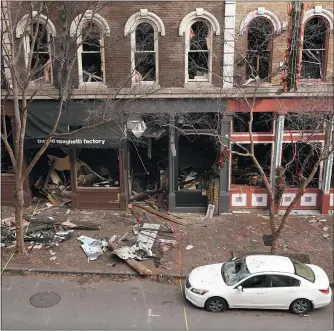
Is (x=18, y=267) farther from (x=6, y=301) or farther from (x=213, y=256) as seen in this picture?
(x=213, y=256)

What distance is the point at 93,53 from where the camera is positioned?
1744 cm

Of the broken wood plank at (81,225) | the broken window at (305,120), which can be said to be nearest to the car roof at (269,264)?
the broken window at (305,120)

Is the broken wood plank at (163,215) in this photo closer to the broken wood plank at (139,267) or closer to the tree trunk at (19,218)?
the broken wood plank at (139,267)

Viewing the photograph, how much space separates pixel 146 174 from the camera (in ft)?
64.5

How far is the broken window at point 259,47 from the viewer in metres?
16.8

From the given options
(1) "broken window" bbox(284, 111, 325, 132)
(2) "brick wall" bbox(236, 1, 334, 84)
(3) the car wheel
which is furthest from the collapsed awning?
(3) the car wheel

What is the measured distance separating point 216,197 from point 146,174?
3.37m

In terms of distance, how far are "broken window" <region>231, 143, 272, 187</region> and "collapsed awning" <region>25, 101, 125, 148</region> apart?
4794 mm

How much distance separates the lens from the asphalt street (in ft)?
38.0

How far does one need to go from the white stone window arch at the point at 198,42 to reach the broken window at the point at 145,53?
120 cm

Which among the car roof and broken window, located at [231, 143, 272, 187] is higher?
broken window, located at [231, 143, 272, 187]

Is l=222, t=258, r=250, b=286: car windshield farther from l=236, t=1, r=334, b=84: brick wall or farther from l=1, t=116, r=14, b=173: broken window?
l=1, t=116, r=14, b=173: broken window

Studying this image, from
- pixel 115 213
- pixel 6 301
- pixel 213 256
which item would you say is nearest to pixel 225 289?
pixel 213 256

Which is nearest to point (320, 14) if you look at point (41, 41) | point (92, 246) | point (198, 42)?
point (198, 42)
